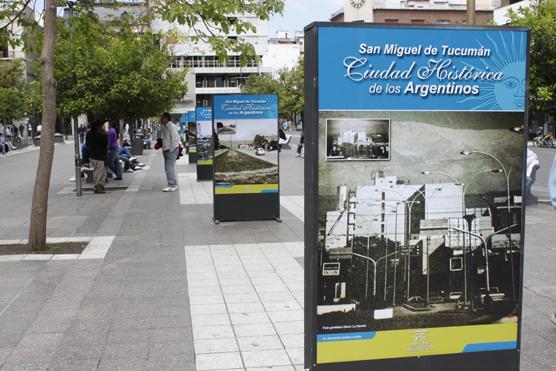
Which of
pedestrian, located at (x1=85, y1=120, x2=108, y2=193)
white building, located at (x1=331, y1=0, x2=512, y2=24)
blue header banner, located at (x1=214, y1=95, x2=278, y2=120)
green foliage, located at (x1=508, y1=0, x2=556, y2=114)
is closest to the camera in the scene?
blue header banner, located at (x1=214, y1=95, x2=278, y2=120)

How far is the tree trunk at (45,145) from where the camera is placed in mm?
8703

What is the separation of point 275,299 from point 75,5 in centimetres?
861

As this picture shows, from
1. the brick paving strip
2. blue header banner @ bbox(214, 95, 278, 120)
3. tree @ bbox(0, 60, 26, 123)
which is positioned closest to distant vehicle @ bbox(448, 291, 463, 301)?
the brick paving strip

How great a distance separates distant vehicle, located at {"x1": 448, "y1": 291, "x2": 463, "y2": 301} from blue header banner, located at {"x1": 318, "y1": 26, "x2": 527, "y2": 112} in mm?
923

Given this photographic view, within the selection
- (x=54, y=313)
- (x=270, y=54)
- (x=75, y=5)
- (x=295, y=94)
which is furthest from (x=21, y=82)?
(x=270, y=54)

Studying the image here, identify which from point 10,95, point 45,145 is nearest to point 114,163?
point 45,145

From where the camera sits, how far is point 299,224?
11.2m

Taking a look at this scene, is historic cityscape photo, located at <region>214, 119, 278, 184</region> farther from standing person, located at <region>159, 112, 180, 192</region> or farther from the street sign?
the street sign

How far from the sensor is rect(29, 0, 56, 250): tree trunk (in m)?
8.70

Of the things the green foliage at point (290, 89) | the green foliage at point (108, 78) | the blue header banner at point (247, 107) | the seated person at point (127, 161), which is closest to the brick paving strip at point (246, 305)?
the blue header banner at point (247, 107)

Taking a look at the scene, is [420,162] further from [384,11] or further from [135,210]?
[384,11]

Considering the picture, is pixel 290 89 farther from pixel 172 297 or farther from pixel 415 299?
pixel 415 299

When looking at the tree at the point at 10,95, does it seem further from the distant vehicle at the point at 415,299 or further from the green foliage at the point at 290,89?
the distant vehicle at the point at 415,299

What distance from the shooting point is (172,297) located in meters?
6.38
